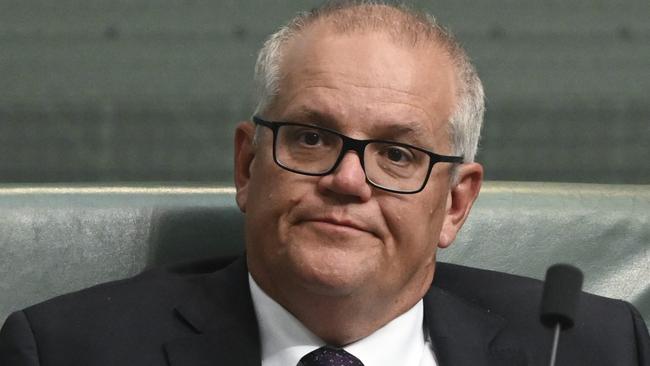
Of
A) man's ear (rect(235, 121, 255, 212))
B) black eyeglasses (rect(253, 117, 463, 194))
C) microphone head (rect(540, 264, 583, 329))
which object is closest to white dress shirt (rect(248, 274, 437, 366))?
man's ear (rect(235, 121, 255, 212))

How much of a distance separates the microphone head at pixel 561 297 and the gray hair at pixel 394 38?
1.10ft

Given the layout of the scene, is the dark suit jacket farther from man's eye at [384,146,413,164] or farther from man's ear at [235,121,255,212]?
man's eye at [384,146,413,164]

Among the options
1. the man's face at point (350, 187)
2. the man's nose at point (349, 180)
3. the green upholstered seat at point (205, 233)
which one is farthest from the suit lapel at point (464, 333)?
the man's nose at point (349, 180)

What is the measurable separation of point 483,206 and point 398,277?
51cm

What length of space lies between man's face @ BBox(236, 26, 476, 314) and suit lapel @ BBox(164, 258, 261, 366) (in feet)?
0.15

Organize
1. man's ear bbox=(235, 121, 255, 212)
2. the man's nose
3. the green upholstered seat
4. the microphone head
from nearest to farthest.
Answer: the microphone head < the man's nose < man's ear bbox=(235, 121, 255, 212) < the green upholstered seat

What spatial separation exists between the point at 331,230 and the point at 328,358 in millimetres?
214

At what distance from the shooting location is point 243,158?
91.0 inches

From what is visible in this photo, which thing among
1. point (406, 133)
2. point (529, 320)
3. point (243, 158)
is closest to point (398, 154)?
point (406, 133)

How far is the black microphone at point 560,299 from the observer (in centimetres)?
196

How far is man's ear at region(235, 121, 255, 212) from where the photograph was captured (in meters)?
2.29

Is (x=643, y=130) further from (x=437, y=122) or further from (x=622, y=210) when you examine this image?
(x=437, y=122)

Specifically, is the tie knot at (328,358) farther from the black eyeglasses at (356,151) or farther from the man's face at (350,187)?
the black eyeglasses at (356,151)

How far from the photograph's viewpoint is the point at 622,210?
272 cm
